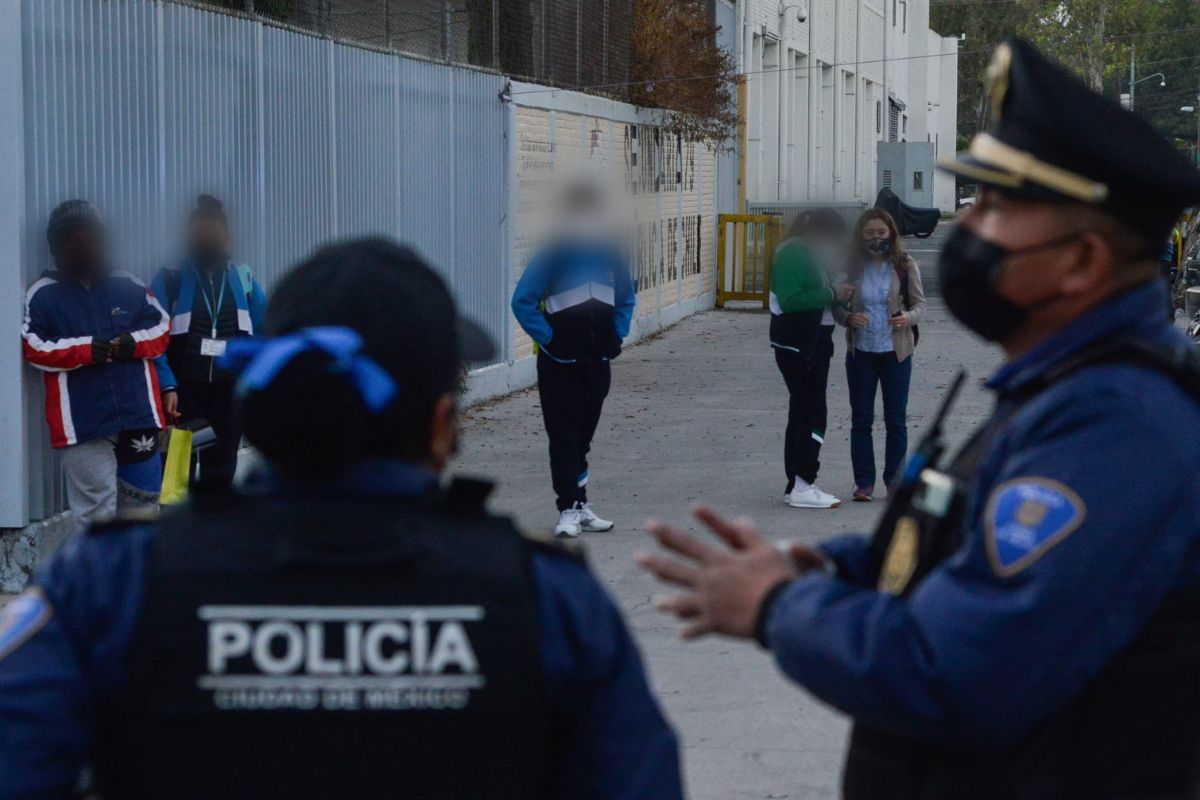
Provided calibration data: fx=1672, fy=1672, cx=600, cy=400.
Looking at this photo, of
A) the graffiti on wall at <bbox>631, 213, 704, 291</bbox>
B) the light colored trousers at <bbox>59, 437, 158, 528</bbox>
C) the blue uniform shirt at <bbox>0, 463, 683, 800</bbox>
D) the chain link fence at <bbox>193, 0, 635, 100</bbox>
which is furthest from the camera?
the graffiti on wall at <bbox>631, 213, 704, 291</bbox>

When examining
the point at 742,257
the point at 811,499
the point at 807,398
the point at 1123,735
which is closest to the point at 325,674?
the point at 1123,735

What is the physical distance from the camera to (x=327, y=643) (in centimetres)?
186

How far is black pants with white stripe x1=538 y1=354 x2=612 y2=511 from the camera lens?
8742 mm

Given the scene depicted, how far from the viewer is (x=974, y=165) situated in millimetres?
2309

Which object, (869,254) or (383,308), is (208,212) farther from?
(383,308)

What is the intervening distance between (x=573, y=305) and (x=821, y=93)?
30.1 m

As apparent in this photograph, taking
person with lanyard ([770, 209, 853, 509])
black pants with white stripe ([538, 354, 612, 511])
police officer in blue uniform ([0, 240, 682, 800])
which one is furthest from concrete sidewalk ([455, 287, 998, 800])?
police officer in blue uniform ([0, 240, 682, 800])

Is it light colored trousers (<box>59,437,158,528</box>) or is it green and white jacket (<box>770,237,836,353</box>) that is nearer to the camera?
light colored trousers (<box>59,437,158,528</box>)

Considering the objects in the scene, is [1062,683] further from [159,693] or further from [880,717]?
[159,693]

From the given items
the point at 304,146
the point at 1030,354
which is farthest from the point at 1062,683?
the point at 304,146

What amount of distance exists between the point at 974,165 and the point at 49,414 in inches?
226

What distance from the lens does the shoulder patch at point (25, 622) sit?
1861 millimetres

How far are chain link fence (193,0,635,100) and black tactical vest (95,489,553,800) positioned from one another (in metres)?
8.26

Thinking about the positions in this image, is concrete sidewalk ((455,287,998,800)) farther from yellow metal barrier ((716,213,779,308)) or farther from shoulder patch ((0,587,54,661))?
shoulder patch ((0,587,54,661))
